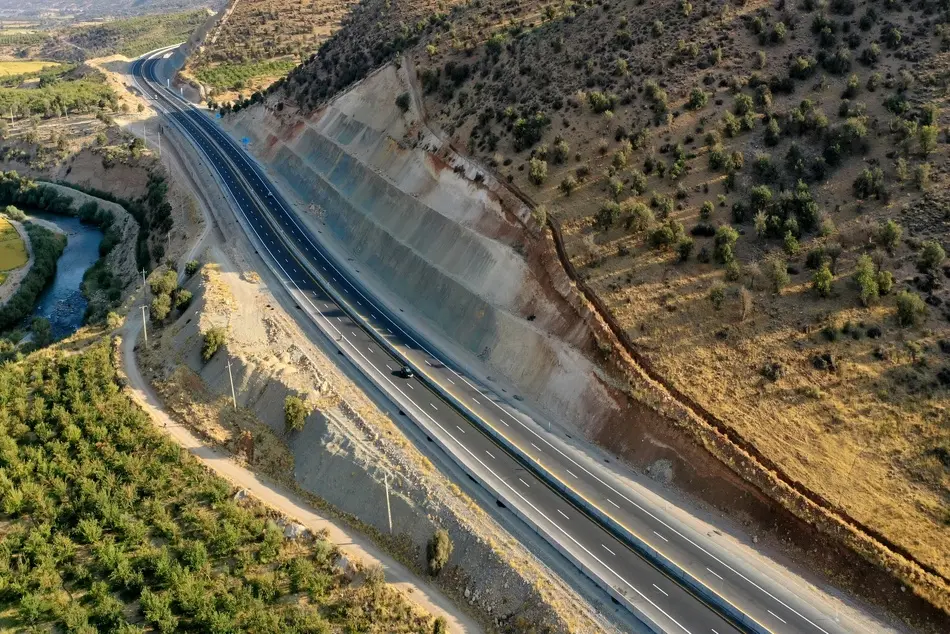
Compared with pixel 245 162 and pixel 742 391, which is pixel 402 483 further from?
pixel 245 162

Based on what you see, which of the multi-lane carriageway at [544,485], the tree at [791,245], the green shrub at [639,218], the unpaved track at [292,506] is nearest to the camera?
the multi-lane carriageway at [544,485]

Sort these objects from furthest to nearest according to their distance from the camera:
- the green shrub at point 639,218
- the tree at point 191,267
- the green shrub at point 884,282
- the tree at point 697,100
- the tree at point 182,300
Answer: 1. the tree at point 191,267
2. the tree at point 182,300
3. the tree at point 697,100
4. the green shrub at point 639,218
5. the green shrub at point 884,282

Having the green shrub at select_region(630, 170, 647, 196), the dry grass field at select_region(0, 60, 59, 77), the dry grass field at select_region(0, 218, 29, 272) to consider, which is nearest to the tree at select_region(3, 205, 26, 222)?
the dry grass field at select_region(0, 218, 29, 272)

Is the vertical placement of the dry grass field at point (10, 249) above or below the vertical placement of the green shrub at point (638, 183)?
below

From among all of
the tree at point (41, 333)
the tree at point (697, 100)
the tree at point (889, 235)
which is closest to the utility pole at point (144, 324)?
the tree at point (41, 333)

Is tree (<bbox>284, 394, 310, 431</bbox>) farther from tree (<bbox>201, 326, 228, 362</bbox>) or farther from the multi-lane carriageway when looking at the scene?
tree (<bbox>201, 326, 228, 362</bbox>)

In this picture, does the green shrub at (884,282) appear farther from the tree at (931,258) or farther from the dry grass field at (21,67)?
the dry grass field at (21,67)

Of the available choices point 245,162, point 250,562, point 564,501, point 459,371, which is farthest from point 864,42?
point 245,162
